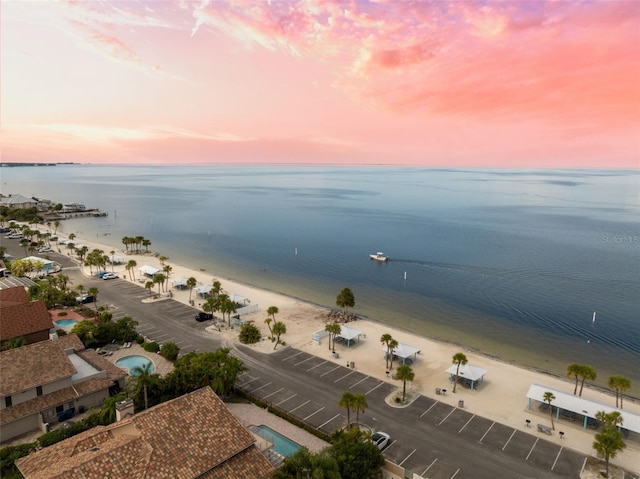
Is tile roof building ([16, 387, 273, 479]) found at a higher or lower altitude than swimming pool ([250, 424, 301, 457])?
higher

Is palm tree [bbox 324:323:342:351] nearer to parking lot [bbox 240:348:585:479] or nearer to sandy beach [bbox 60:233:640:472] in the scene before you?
sandy beach [bbox 60:233:640:472]

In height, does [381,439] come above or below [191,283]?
below

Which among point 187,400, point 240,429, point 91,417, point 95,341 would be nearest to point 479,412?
point 240,429

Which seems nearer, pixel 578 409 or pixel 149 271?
pixel 578 409

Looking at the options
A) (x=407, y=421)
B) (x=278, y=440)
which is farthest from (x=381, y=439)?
(x=278, y=440)

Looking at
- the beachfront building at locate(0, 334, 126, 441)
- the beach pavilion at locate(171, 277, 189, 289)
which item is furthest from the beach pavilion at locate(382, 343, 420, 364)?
the beach pavilion at locate(171, 277, 189, 289)

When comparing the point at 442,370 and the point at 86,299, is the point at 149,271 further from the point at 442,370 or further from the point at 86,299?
the point at 442,370

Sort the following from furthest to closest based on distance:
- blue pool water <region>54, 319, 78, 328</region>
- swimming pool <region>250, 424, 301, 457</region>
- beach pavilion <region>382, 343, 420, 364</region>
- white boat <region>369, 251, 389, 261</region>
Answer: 1. white boat <region>369, 251, 389, 261</region>
2. blue pool water <region>54, 319, 78, 328</region>
3. beach pavilion <region>382, 343, 420, 364</region>
4. swimming pool <region>250, 424, 301, 457</region>

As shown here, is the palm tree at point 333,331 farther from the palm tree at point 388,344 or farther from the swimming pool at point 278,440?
the swimming pool at point 278,440
